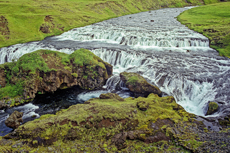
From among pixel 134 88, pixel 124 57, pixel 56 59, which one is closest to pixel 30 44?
pixel 56 59

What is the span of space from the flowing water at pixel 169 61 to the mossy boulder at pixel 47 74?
2132 millimetres

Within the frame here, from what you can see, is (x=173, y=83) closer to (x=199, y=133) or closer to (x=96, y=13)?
(x=199, y=133)

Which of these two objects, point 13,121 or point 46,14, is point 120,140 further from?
point 46,14

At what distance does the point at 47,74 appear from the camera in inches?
690

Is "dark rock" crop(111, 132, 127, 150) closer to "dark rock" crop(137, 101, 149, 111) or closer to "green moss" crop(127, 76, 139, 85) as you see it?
"dark rock" crop(137, 101, 149, 111)

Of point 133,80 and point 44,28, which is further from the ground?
point 44,28

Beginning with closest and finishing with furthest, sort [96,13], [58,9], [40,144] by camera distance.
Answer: [40,144] < [58,9] < [96,13]

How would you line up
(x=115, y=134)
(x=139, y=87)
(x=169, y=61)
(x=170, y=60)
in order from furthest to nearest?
(x=170, y=60) → (x=169, y=61) → (x=139, y=87) → (x=115, y=134)

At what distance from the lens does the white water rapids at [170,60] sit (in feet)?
57.8

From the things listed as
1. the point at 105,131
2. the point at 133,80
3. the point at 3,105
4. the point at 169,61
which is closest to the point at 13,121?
the point at 3,105

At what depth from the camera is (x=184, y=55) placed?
89.4 feet

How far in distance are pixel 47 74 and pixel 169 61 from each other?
17.9 metres

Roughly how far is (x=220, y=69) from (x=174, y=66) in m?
6.22

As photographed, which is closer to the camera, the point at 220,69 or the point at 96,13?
the point at 220,69
